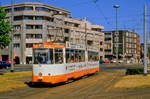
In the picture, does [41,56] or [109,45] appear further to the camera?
[109,45]

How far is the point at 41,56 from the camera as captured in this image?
798 inches

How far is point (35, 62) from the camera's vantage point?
20359 millimetres

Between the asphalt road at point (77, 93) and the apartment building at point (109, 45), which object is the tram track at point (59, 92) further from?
the apartment building at point (109, 45)

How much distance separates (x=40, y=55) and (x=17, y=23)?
205ft

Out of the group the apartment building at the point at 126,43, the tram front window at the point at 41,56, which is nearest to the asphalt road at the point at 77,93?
the tram front window at the point at 41,56

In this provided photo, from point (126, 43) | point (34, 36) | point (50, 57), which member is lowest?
point (50, 57)

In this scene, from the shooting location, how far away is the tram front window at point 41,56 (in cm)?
2017

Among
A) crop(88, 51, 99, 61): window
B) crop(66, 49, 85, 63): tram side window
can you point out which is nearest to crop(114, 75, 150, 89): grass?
crop(66, 49, 85, 63): tram side window

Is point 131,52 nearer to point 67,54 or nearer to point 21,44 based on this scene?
point 21,44

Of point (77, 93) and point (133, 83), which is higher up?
point (133, 83)

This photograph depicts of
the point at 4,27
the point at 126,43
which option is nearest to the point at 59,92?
the point at 4,27

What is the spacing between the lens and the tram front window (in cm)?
2017

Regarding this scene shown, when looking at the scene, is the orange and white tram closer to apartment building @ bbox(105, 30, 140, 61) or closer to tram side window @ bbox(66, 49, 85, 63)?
tram side window @ bbox(66, 49, 85, 63)

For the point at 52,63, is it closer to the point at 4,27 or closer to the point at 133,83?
the point at 133,83
